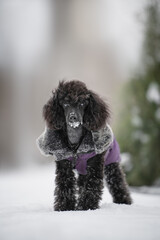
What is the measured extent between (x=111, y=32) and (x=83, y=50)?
3443mm

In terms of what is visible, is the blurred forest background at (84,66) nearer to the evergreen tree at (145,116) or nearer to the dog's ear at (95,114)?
the evergreen tree at (145,116)

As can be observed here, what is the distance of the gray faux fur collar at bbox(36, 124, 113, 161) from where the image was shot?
427cm

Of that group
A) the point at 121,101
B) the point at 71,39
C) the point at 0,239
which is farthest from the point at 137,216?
the point at 71,39

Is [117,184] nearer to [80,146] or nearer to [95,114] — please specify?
A: [80,146]

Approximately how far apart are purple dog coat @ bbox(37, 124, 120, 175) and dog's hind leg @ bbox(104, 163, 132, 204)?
749 millimetres

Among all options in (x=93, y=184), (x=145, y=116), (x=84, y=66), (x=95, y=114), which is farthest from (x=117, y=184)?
(x=84, y=66)

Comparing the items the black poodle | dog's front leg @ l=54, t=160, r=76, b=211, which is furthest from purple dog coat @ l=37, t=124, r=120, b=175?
dog's front leg @ l=54, t=160, r=76, b=211

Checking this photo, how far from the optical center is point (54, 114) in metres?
4.35

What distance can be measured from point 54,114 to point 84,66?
52.3 ft

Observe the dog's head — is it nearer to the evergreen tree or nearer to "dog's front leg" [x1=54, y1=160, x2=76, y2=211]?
"dog's front leg" [x1=54, y1=160, x2=76, y2=211]

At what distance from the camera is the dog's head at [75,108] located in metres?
4.21

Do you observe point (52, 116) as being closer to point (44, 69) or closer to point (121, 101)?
point (121, 101)

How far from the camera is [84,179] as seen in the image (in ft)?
14.7

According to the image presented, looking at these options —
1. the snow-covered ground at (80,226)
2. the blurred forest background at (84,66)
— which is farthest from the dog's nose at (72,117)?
the blurred forest background at (84,66)
